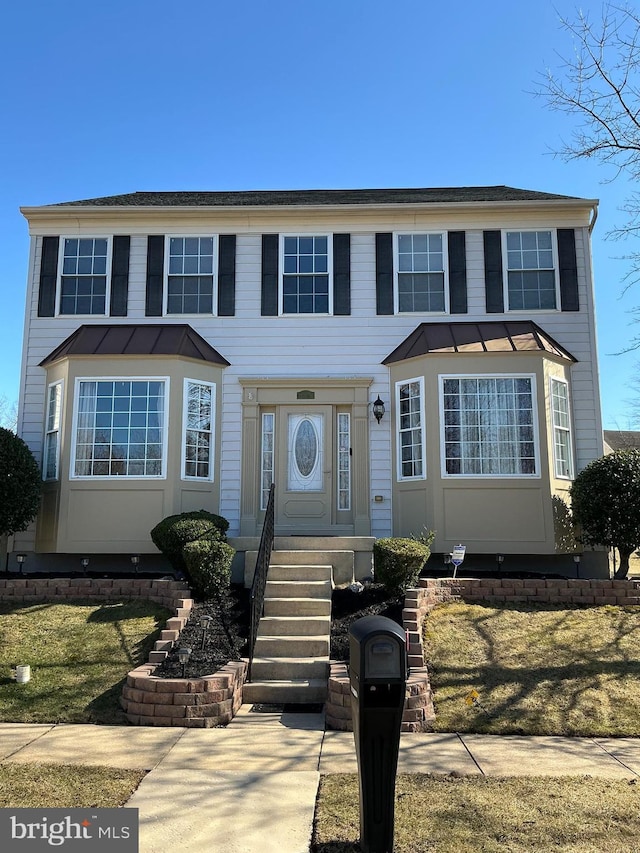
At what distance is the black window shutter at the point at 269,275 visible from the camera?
12047 mm

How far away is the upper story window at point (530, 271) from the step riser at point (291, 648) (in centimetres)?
683

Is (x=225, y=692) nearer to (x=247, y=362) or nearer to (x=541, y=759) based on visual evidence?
(x=541, y=759)

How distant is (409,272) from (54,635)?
7900mm

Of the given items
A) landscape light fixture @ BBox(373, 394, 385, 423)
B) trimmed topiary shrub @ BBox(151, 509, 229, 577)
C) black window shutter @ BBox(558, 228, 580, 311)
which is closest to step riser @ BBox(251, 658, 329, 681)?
trimmed topiary shrub @ BBox(151, 509, 229, 577)

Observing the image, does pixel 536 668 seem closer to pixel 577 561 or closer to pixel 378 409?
pixel 577 561

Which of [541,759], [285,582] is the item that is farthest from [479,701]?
[285,582]

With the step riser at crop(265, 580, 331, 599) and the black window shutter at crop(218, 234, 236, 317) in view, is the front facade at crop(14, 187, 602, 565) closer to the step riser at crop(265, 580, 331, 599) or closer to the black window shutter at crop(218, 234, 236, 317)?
the black window shutter at crop(218, 234, 236, 317)

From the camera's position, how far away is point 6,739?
5.77 meters

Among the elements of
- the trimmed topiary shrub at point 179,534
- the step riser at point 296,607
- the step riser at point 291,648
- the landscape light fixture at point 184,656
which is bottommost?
the step riser at point 291,648

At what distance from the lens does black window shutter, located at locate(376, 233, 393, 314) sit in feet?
39.3

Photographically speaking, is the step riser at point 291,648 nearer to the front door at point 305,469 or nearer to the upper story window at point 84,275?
the front door at point 305,469

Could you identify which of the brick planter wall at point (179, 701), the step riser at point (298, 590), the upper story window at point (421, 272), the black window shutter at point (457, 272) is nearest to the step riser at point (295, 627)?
the step riser at point (298, 590)

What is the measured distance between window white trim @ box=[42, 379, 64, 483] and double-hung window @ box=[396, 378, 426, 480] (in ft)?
17.9

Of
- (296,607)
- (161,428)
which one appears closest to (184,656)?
(296,607)
